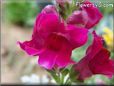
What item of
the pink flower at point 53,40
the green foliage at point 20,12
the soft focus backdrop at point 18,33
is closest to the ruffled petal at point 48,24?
the pink flower at point 53,40

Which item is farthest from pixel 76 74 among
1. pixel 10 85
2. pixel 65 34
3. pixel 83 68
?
pixel 10 85

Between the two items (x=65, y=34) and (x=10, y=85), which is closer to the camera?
(x=65, y=34)

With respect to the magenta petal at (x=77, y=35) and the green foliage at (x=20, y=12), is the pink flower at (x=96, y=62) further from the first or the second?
the green foliage at (x=20, y=12)

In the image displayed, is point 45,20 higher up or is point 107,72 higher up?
point 45,20

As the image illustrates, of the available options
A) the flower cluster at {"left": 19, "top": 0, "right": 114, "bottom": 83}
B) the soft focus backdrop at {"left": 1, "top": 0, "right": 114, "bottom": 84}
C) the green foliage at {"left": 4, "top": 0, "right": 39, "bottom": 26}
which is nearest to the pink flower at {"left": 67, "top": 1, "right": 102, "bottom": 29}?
the flower cluster at {"left": 19, "top": 0, "right": 114, "bottom": 83}

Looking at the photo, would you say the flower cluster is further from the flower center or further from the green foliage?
the green foliage

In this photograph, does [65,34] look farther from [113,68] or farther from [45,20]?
[113,68]

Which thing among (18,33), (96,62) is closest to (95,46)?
(96,62)
